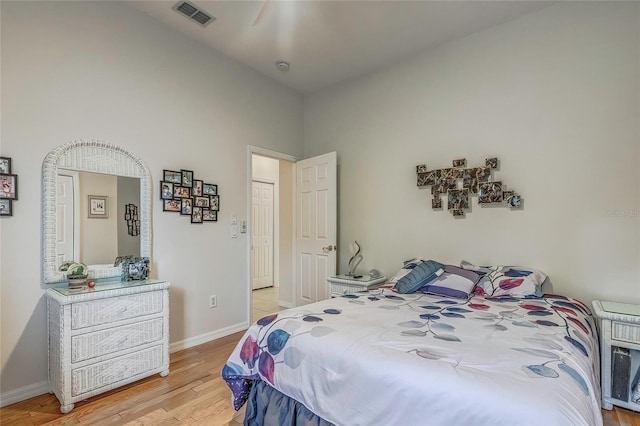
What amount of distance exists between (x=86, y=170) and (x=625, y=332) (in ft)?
12.5

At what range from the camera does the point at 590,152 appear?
7.89ft

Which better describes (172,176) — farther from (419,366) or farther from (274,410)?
(419,366)

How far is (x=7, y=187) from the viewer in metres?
2.06

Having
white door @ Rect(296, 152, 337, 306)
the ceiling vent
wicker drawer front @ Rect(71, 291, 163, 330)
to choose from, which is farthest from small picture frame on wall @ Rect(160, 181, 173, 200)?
white door @ Rect(296, 152, 337, 306)

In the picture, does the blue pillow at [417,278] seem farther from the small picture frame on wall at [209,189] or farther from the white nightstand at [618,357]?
the small picture frame on wall at [209,189]

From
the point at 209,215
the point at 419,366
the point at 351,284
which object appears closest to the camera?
the point at 419,366

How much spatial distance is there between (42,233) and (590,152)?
4.01 m

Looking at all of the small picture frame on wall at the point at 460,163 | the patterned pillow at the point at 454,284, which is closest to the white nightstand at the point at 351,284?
the patterned pillow at the point at 454,284

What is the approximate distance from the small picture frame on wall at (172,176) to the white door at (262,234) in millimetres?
2807

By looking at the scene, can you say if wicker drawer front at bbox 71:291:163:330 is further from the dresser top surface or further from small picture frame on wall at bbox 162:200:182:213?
small picture frame on wall at bbox 162:200:182:213

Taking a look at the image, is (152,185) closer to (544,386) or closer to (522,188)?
(544,386)

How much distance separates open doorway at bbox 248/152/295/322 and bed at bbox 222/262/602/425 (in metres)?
2.53

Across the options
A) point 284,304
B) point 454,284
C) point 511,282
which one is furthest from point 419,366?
point 284,304

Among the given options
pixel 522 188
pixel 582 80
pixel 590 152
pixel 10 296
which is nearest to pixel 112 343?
pixel 10 296
